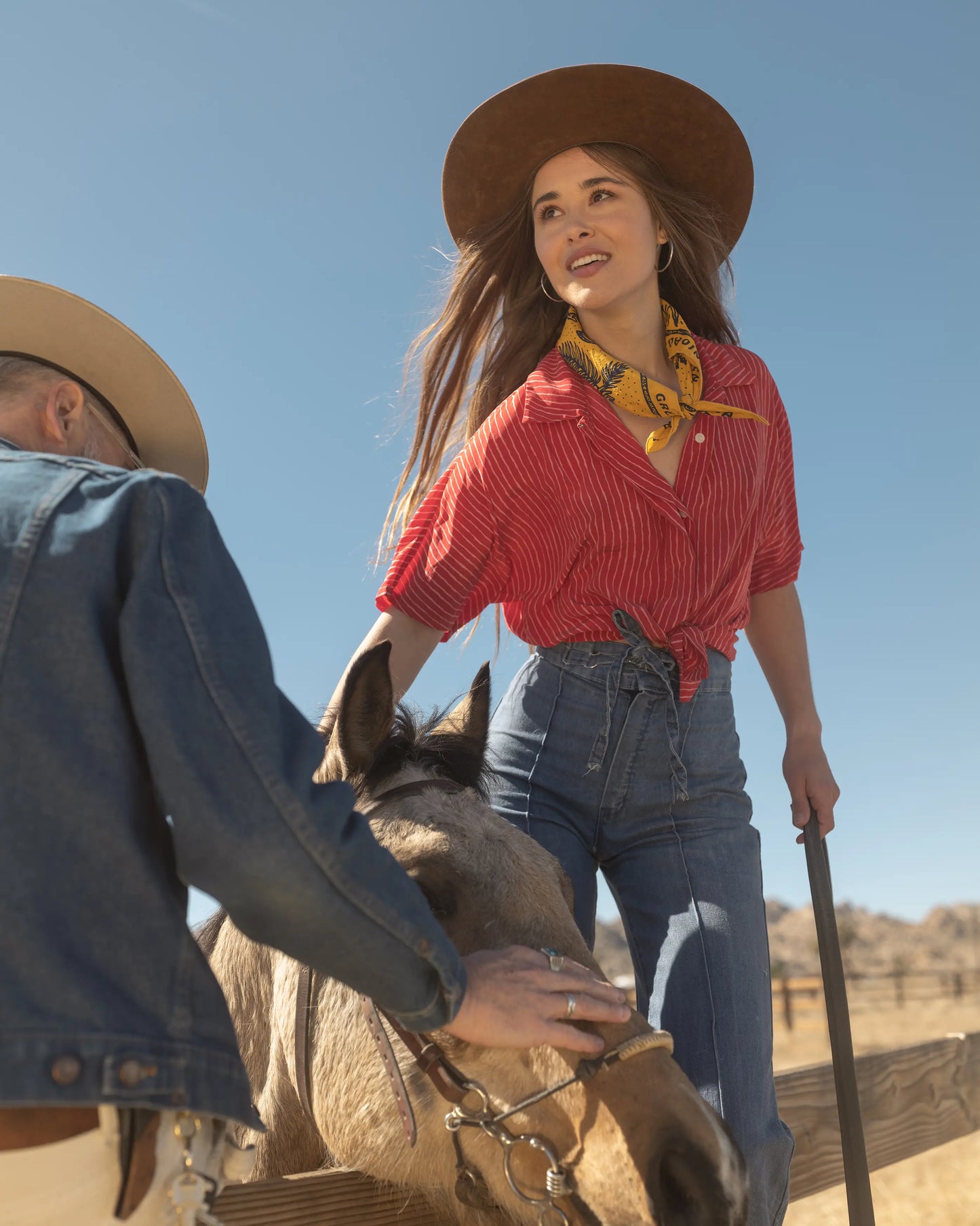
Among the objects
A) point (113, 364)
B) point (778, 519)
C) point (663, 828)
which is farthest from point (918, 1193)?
point (113, 364)

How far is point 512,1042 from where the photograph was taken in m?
1.59

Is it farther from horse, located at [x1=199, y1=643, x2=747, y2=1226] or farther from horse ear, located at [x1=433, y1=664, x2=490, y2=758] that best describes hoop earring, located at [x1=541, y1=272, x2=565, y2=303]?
horse, located at [x1=199, y1=643, x2=747, y2=1226]

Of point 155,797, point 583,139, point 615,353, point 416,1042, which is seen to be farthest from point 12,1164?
point 583,139

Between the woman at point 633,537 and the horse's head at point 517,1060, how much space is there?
39cm

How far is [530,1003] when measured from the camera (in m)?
1.66

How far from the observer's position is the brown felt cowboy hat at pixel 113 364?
199cm

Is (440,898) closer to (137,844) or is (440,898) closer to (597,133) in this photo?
(137,844)

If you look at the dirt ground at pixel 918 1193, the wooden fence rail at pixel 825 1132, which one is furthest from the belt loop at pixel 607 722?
the dirt ground at pixel 918 1193

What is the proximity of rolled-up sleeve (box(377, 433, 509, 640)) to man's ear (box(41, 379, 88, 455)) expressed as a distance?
1.26 m

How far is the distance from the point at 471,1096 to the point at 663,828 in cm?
98

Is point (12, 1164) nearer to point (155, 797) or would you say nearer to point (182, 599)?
point (155, 797)

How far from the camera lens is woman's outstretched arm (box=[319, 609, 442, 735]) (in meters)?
2.89

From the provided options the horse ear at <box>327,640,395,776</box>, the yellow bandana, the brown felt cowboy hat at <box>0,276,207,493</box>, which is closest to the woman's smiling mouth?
the yellow bandana

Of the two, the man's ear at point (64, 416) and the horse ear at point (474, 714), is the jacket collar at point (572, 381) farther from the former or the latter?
the man's ear at point (64, 416)
